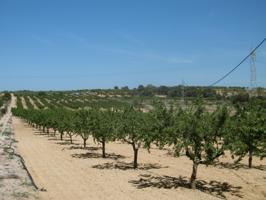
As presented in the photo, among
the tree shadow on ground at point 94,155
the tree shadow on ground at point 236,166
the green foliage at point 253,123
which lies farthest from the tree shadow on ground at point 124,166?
the green foliage at point 253,123

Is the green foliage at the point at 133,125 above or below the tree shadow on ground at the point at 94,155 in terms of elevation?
above

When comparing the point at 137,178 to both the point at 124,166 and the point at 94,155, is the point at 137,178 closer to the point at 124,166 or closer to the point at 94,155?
the point at 124,166

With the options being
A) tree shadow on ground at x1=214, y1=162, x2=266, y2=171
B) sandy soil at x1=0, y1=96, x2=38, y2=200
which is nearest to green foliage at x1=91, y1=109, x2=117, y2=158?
sandy soil at x1=0, y1=96, x2=38, y2=200

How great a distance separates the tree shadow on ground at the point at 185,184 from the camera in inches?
874

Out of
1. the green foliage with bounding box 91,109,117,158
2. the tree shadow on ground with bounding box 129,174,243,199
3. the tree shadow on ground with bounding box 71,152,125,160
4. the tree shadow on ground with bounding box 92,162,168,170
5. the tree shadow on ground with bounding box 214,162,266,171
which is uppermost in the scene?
the green foliage with bounding box 91,109,117,158

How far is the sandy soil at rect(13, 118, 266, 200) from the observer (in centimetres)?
2164

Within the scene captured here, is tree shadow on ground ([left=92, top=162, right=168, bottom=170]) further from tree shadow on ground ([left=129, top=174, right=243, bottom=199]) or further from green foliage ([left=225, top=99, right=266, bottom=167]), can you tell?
green foliage ([left=225, top=99, right=266, bottom=167])

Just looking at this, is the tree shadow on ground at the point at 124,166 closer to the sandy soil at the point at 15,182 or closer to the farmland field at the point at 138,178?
the farmland field at the point at 138,178

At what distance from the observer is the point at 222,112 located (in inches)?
827

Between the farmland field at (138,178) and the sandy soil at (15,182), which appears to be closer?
the sandy soil at (15,182)

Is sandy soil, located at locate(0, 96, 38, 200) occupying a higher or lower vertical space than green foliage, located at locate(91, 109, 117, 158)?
lower

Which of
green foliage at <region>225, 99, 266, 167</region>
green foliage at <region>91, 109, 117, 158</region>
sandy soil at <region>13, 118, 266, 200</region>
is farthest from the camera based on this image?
green foliage at <region>91, 109, 117, 158</region>

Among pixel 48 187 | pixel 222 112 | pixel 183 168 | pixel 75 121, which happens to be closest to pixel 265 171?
pixel 183 168

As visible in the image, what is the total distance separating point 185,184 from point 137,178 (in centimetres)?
339
